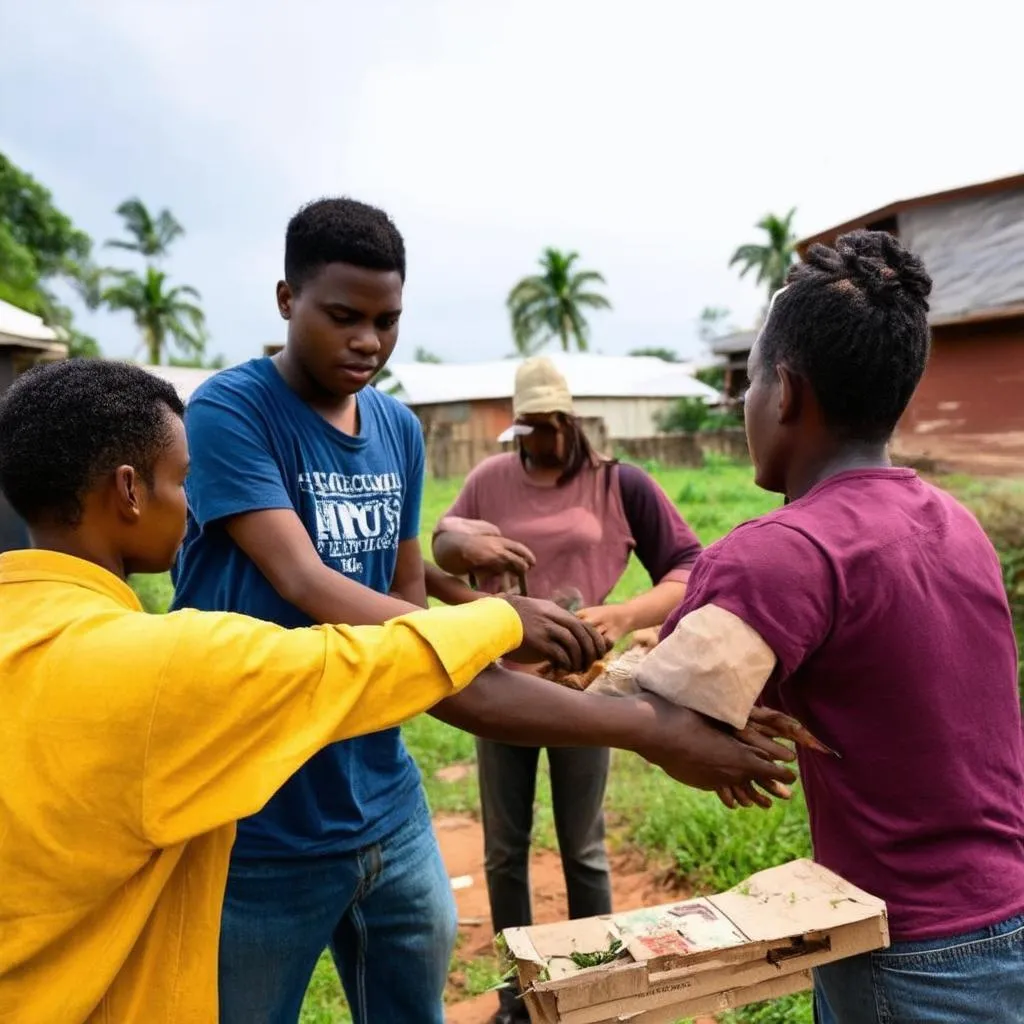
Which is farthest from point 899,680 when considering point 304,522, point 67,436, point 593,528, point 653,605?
point 593,528

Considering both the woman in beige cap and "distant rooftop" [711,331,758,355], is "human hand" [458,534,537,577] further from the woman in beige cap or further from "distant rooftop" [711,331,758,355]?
"distant rooftop" [711,331,758,355]

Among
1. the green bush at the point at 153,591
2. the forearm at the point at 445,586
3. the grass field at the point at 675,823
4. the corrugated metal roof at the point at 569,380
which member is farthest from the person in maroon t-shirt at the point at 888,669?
the corrugated metal roof at the point at 569,380

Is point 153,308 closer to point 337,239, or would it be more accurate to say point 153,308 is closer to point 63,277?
point 63,277

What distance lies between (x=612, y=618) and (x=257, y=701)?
1666 millimetres

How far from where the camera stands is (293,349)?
193 centimetres

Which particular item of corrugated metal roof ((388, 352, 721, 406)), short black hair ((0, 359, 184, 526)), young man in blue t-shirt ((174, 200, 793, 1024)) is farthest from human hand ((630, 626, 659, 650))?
corrugated metal roof ((388, 352, 721, 406))

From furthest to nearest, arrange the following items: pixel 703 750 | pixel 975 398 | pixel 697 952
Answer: pixel 975 398 < pixel 703 750 < pixel 697 952

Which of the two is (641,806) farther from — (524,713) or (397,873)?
(524,713)

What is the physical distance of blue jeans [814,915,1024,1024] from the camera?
4.53 feet

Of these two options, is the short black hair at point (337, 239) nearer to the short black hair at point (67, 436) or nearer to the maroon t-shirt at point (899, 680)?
the short black hair at point (67, 436)

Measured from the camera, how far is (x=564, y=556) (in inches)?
122

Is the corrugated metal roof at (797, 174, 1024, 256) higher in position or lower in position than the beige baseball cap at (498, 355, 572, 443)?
higher

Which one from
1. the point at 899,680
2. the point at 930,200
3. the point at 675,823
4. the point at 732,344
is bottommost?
the point at 675,823

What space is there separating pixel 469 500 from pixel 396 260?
4.67ft
